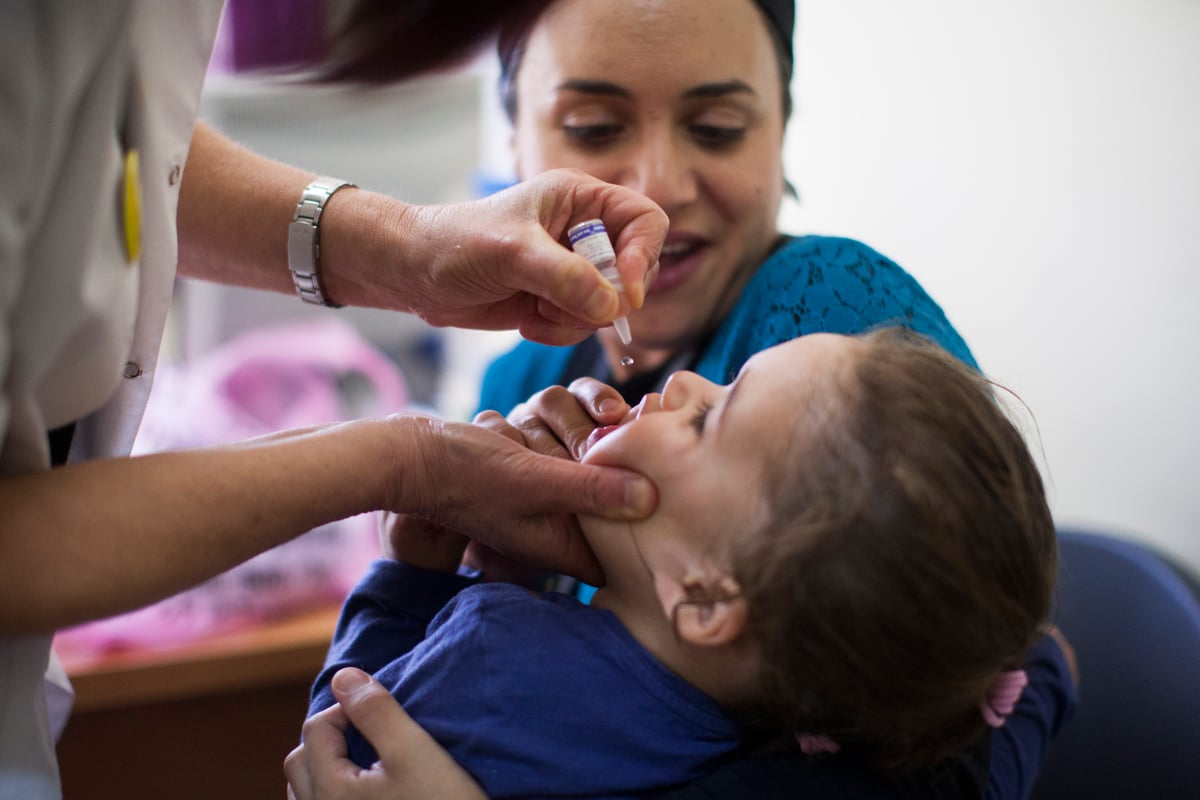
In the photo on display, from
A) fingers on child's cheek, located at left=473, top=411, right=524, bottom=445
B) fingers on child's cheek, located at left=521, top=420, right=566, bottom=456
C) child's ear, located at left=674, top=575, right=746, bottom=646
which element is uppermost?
fingers on child's cheek, located at left=473, top=411, right=524, bottom=445

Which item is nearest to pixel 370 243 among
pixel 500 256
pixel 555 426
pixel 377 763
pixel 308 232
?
pixel 308 232

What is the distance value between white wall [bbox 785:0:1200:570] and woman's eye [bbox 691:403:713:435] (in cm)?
99

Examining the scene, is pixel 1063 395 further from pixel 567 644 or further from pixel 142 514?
pixel 142 514

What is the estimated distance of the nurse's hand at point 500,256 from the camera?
3.22ft

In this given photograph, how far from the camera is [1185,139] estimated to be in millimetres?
1489

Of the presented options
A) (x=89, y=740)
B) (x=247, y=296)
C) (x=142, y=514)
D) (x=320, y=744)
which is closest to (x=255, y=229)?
(x=142, y=514)

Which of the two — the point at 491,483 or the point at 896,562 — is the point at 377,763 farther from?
the point at 896,562

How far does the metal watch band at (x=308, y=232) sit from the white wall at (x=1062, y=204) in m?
1.23

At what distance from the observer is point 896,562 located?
835 millimetres

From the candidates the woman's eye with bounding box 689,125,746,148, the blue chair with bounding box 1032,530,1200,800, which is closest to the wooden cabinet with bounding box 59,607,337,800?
the woman's eye with bounding box 689,125,746,148

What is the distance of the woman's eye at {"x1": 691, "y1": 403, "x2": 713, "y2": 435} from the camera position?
39.5 inches

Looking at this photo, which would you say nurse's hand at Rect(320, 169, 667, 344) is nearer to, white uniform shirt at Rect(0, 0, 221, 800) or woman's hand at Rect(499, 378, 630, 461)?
woman's hand at Rect(499, 378, 630, 461)

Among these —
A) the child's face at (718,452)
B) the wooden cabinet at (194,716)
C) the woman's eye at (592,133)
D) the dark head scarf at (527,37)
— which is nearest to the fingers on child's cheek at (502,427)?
the child's face at (718,452)

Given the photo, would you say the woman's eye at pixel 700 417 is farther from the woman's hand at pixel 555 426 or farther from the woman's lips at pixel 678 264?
the woman's lips at pixel 678 264
